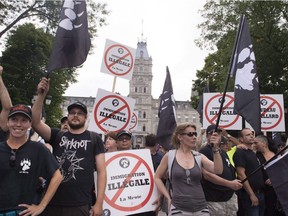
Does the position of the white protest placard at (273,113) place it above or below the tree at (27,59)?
below

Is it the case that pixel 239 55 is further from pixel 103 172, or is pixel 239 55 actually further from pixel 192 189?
pixel 103 172

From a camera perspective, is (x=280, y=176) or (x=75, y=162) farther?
(x=280, y=176)

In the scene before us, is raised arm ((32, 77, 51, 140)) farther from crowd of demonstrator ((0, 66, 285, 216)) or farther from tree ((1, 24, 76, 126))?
tree ((1, 24, 76, 126))

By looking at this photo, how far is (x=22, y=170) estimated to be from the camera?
3119 mm

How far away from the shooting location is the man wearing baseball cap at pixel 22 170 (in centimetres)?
306

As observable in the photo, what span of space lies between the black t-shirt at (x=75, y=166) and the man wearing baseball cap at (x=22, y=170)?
32 cm

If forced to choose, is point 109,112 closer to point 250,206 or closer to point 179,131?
point 179,131

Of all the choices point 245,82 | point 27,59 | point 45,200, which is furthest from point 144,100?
point 45,200

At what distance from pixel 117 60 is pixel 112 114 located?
1.16 meters

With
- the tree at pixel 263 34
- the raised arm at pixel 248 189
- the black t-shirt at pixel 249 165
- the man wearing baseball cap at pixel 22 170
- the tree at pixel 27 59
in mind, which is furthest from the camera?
the tree at pixel 27 59

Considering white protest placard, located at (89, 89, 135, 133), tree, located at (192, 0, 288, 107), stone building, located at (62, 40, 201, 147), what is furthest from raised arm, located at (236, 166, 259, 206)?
stone building, located at (62, 40, 201, 147)

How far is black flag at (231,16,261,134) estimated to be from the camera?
4750 millimetres

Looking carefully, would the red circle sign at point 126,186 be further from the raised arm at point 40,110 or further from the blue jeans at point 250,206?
the blue jeans at point 250,206

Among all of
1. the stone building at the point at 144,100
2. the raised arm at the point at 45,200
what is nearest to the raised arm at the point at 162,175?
the raised arm at the point at 45,200
